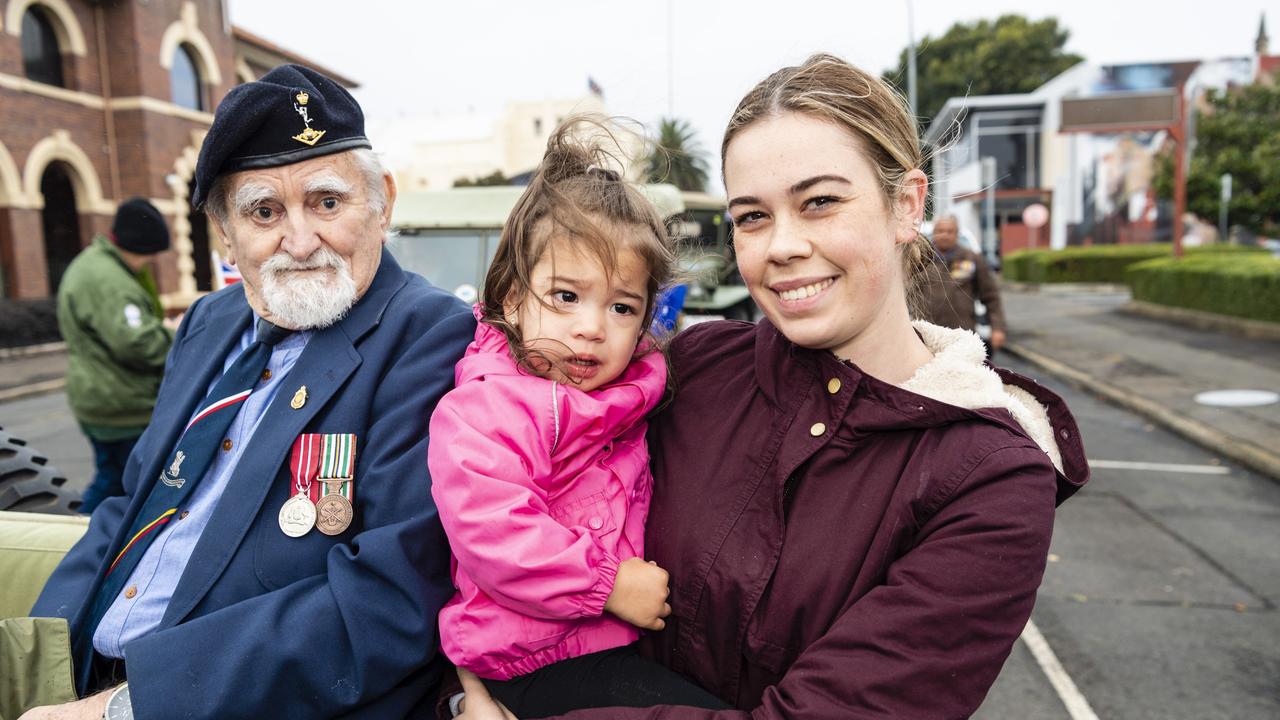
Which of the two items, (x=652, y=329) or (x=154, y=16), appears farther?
(x=154, y=16)

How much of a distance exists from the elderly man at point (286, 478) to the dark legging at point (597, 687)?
0.24 metres

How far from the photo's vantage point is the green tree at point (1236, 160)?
2197 cm

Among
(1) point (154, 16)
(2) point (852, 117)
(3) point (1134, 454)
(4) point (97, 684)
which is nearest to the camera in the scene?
(2) point (852, 117)

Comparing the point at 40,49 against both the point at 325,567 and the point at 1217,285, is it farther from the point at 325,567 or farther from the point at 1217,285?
the point at 1217,285

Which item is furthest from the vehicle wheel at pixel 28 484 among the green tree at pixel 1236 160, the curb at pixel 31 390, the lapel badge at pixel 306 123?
the green tree at pixel 1236 160

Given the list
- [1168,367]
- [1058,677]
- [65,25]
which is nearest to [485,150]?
[65,25]

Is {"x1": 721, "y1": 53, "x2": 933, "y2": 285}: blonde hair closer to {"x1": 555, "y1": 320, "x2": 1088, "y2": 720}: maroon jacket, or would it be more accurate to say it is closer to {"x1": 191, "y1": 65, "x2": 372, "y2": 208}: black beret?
{"x1": 555, "y1": 320, "x2": 1088, "y2": 720}: maroon jacket

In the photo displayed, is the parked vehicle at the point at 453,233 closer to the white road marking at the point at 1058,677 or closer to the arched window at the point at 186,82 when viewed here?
the white road marking at the point at 1058,677

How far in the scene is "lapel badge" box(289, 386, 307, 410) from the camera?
6.33 feet

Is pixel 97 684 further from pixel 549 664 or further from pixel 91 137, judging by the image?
pixel 91 137

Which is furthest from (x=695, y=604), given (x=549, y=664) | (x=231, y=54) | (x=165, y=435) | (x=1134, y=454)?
(x=231, y=54)

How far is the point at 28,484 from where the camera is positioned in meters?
3.19

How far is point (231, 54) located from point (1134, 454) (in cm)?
2195

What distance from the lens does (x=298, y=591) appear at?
69.3 inches
